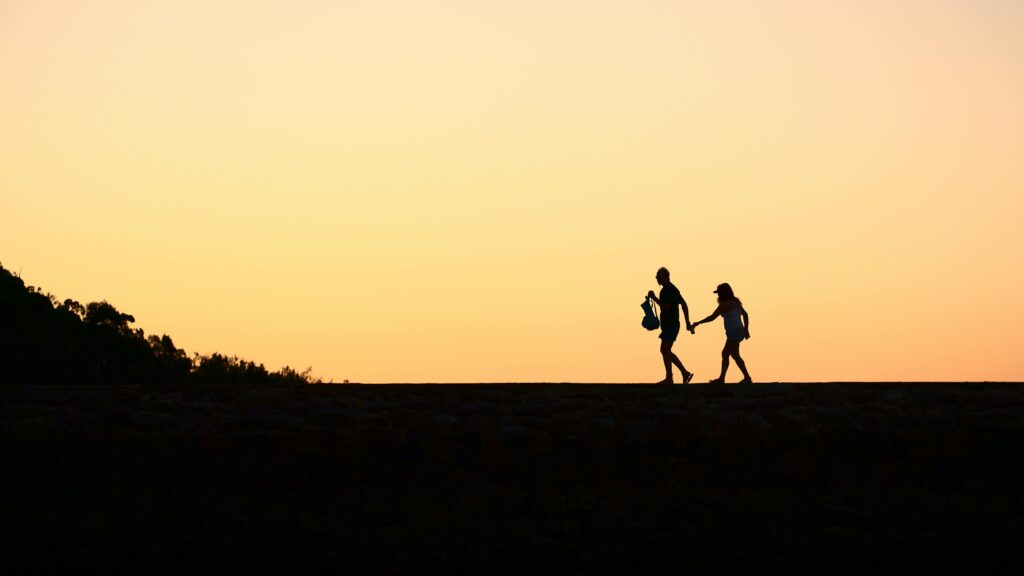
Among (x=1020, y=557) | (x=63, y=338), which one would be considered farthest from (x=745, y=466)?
(x=63, y=338)

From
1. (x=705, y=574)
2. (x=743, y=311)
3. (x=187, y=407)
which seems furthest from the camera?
(x=743, y=311)

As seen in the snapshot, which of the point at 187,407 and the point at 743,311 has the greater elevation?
the point at 743,311

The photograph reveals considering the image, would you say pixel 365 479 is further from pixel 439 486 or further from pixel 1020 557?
pixel 1020 557

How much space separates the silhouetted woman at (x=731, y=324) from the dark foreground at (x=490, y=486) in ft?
7.46

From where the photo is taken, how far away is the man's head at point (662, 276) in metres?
17.5

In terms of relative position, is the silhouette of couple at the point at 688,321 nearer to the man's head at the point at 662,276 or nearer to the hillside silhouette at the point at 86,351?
the man's head at the point at 662,276

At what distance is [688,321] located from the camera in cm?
1723

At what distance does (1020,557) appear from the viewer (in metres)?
13.7

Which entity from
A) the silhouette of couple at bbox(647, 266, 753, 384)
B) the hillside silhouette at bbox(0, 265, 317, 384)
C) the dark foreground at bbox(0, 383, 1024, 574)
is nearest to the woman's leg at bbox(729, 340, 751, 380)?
the silhouette of couple at bbox(647, 266, 753, 384)

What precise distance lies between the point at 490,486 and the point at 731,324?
4.40 meters

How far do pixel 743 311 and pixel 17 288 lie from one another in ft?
80.0

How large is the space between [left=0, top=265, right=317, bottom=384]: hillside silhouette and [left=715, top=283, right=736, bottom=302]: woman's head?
16.3 m

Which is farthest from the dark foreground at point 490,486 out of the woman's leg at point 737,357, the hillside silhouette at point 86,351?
the hillside silhouette at point 86,351

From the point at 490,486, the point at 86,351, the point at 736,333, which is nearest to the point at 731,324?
the point at 736,333
